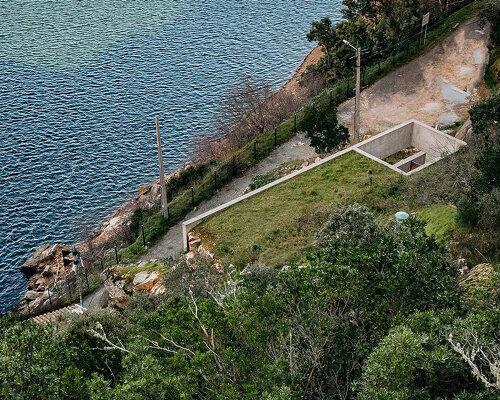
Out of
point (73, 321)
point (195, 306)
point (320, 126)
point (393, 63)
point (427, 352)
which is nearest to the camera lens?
point (427, 352)

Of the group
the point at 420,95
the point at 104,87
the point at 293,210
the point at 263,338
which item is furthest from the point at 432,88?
the point at 263,338

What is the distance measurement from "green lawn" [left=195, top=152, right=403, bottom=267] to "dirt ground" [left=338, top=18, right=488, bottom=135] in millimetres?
10075

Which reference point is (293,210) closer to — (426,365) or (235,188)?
(235,188)

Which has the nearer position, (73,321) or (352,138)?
(73,321)

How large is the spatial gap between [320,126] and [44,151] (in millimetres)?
27441

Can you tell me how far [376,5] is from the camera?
218 feet

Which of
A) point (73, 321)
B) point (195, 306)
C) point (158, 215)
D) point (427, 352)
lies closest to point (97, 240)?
point (158, 215)

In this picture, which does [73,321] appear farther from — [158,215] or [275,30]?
[275,30]

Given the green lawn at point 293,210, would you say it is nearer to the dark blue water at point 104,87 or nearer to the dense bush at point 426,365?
the dense bush at point 426,365

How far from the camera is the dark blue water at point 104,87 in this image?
5969cm

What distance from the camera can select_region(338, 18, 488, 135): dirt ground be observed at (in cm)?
5559

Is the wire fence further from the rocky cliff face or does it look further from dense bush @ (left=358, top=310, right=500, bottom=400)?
dense bush @ (left=358, top=310, right=500, bottom=400)

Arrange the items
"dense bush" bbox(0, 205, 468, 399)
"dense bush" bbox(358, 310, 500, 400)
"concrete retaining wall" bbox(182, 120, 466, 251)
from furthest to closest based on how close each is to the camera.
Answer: "concrete retaining wall" bbox(182, 120, 466, 251) < "dense bush" bbox(0, 205, 468, 399) < "dense bush" bbox(358, 310, 500, 400)

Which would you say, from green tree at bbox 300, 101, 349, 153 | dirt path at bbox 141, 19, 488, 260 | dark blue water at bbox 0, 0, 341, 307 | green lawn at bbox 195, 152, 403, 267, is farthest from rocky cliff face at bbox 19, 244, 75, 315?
green tree at bbox 300, 101, 349, 153
